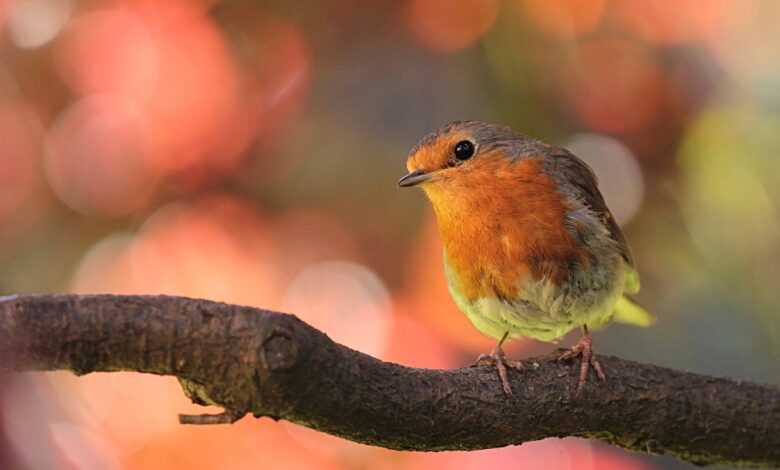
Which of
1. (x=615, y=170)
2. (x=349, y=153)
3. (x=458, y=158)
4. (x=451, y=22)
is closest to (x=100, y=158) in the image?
A: (x=349, y=153)

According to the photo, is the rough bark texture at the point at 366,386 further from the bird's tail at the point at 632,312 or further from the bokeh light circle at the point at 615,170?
the bokeh light circle at the point at 615,170

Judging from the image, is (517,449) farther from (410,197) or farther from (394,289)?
(410,197)

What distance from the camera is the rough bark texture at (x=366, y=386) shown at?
46.2 inches

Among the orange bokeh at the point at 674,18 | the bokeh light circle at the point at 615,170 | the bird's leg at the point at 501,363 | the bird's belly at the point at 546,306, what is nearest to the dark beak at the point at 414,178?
the bird's belly at the point at 546,306

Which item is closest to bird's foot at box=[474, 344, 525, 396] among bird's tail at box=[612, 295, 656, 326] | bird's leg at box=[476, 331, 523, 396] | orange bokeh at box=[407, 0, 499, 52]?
bird's leg at box=[476, 331, 523, 396]

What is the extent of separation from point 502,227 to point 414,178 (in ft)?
0.63

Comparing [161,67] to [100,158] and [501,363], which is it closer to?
[100,158]

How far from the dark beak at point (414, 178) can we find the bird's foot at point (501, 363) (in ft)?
1.21

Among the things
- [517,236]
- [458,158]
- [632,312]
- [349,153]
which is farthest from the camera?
[349,153]

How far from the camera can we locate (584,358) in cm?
178

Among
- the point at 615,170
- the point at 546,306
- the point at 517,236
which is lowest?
the point at 546,306

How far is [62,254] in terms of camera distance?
240 cm

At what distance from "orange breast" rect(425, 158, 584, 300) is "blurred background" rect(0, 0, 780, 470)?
0.43 meters

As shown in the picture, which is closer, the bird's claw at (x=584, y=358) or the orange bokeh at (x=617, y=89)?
the bird's claw at (x=584, y=358)
